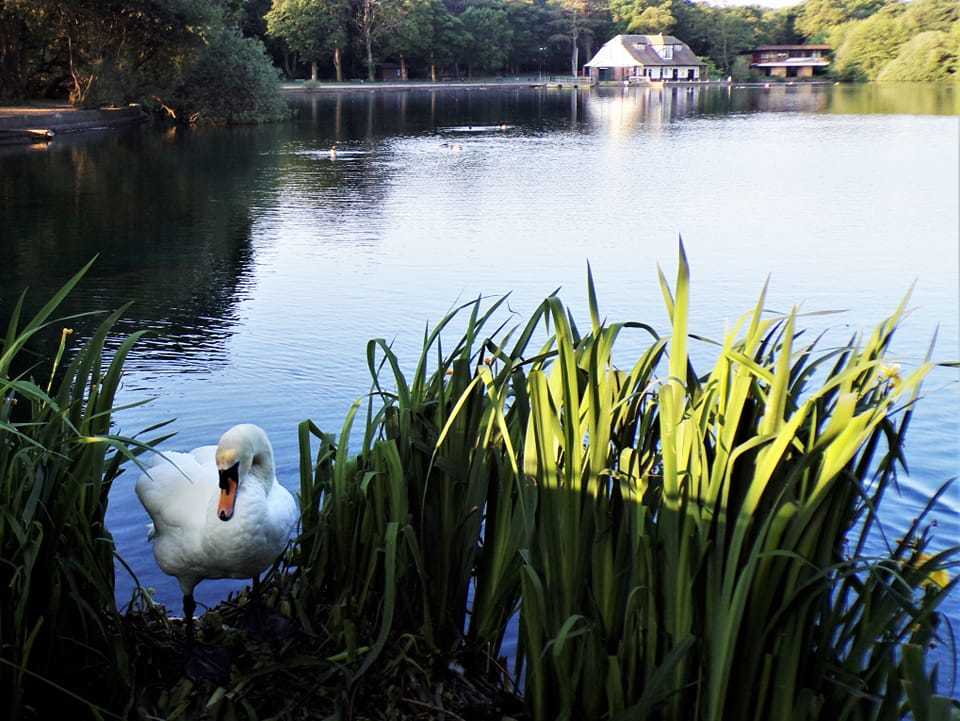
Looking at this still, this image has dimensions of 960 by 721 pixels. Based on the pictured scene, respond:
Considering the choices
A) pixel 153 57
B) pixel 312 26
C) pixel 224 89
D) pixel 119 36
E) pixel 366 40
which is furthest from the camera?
pixel 366 40

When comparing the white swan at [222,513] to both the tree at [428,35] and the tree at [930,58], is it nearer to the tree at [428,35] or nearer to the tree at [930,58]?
the tree at [930,58]

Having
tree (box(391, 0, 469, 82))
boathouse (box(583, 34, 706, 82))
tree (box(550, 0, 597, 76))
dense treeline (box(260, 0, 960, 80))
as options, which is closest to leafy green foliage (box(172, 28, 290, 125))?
dense treeline (box(260, 0, 960, 80))

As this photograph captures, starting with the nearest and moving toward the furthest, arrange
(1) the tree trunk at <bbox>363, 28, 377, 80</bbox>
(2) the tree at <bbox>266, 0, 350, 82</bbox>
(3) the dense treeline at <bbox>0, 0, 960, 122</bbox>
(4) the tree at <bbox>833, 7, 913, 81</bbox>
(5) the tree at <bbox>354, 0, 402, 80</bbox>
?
(3) the dense treeline at <bbox>0, 0, 960, 122</bbox>
(2) the tree at <bbox>266, 0, 350, 82</bbox>
(5) the tree at <bbox>354, 0, 402, 80</bbox>
(1) the tree trunk at <bbox>363, 28, 377, 80</bbox>
(4) the tree at <bbox>833, 7, 913, 81</bbox>

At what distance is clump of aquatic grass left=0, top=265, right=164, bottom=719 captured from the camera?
8.00ft

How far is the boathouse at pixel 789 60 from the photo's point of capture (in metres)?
94.9

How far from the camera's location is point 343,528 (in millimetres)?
2957

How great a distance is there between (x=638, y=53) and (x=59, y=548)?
305 ft

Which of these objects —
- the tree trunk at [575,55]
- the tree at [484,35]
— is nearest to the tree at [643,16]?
the tree trunk at [575,55]

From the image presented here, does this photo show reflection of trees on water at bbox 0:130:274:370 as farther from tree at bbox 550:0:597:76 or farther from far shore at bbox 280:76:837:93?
tree at bbox 550:0:597:76

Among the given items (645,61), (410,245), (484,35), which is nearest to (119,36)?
(410,245)

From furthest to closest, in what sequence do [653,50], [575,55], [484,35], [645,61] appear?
[575,55] < [653,50] < [645,61] < [484,35]

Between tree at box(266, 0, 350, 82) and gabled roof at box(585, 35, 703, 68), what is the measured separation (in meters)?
24.0

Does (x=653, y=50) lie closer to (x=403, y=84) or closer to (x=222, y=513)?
(x=403, y=84)

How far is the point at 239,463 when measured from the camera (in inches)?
114
